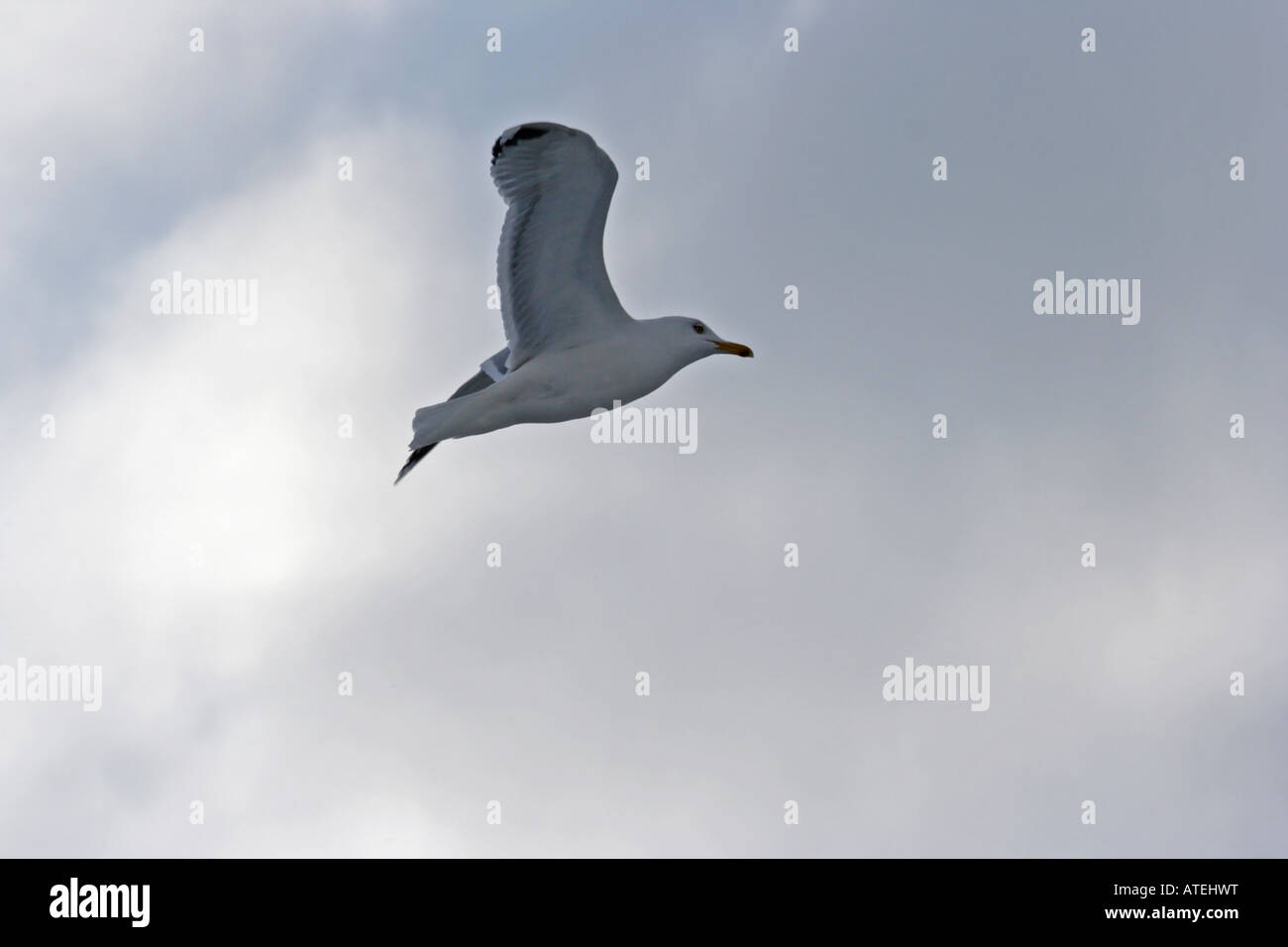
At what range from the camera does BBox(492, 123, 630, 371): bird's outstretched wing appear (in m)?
9.85

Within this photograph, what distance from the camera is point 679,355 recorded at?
10641 mm

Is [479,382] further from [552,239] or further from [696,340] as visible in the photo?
[696,340]

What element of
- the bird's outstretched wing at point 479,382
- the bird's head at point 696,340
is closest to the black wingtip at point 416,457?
the bird's outstretched wing at point 479,382

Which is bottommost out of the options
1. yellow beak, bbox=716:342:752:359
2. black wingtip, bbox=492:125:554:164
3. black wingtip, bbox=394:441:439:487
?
black wingtip, bbox=394:441:439:487

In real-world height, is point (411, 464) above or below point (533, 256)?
below

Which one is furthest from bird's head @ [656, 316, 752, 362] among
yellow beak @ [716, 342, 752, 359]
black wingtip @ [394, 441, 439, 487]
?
Answer: black wingtip @ [394, 441, 439, 487]

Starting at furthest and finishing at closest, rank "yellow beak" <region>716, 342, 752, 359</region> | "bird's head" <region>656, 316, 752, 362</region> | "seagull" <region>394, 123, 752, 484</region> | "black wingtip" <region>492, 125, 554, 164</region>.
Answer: "yellow beak" <region>716, 342, 752, 359</region>, "bird's head" <region>656, 316, 752, 362</region>, "seagull" <region>394, 123, 752, 484</region>, "black wingtip" <region>492, 125, 554, 164</region>

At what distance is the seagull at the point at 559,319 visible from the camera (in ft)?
32.6

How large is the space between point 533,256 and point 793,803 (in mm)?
5822

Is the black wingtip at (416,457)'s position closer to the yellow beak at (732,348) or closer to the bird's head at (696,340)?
the bird's head at (696,340)

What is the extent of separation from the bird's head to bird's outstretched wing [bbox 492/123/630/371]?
374mm

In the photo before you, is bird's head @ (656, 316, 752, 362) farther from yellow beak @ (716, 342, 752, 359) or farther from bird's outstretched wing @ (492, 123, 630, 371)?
bird's outstretched wing @ (492, 123, 630, 371)
